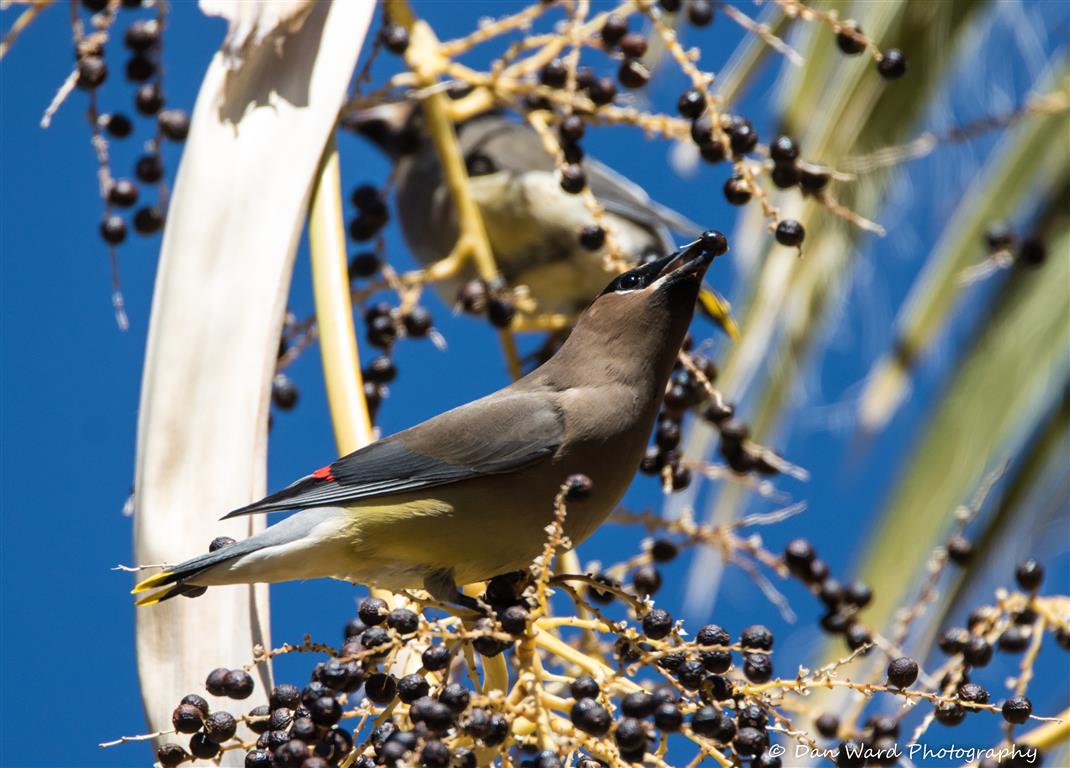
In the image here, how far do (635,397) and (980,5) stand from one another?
4.65 feet

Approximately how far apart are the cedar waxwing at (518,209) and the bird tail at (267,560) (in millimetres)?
989

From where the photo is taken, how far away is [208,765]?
1.40 metres

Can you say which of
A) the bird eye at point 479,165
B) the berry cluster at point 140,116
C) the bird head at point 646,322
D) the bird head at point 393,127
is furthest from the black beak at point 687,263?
the bird head at point 393,127

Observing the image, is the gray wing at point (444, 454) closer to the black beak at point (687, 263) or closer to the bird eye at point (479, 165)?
the black beak at point (687, 263)

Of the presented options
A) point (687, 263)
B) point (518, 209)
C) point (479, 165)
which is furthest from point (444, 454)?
point (479, 165)

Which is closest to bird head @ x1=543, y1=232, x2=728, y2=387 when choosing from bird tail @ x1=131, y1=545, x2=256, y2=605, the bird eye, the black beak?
the black beak

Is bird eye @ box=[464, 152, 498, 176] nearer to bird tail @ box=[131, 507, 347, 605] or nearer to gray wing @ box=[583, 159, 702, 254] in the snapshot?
gray wing @ box=[583, 159, 702, 254]

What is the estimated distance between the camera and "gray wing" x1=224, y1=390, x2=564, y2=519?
5.16 ft

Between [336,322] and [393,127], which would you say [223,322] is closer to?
[336,322]

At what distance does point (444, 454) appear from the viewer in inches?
64.3

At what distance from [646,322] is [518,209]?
36.2 inches

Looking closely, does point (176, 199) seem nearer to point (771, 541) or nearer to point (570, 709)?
point (570, 709)

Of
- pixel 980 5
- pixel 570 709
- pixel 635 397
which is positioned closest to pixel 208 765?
pixel 570 709

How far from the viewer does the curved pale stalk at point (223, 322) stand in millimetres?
1500
